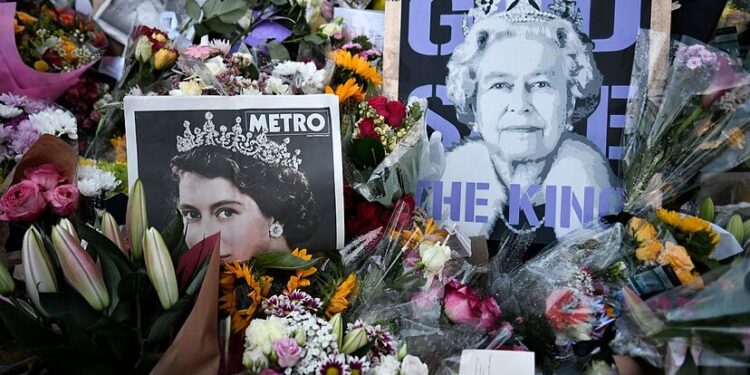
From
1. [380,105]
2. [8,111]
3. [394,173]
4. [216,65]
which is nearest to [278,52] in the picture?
[216,65]

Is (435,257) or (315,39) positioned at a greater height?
(315,39)

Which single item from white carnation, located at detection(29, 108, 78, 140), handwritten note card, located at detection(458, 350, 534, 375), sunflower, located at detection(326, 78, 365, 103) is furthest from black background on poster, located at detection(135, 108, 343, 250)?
handwritten note card, located at detection(458, 350, 534, 375)

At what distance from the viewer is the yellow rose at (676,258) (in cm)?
99

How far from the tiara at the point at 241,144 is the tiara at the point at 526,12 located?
19.4 inches

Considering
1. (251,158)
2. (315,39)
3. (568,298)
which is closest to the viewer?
(568,298)

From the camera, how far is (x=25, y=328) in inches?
30.5

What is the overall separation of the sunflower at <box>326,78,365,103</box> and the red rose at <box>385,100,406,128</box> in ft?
0.22

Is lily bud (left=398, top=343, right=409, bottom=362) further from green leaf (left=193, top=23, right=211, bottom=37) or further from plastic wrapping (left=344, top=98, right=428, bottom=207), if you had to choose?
green leaf (left=193, top=23, right=211, bottom=37)

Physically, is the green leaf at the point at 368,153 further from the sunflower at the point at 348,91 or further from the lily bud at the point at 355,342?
the lily bud at the point at 355,342

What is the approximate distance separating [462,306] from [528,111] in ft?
1.65

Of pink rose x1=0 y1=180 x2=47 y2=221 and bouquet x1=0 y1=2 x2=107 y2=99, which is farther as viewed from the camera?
bouquet x1=0 y1=2 x2=107 y2=99

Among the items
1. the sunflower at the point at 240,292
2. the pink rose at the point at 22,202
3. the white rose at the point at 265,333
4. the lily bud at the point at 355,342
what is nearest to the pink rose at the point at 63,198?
the pink rose at the point at 22,202

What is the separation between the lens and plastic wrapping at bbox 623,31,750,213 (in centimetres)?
115

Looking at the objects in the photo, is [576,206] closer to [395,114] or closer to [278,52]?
[395,114]
